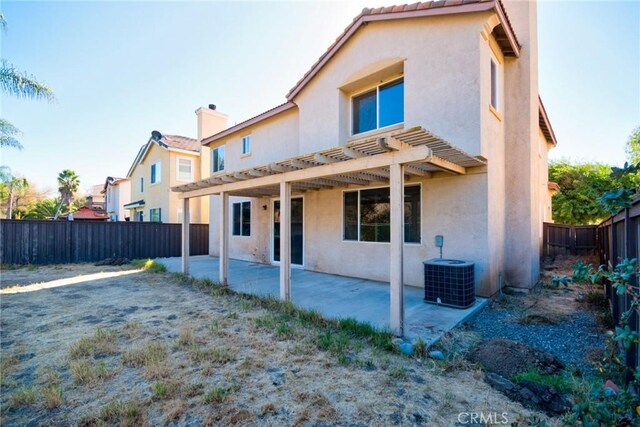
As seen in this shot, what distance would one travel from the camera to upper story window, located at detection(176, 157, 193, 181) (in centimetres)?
1875

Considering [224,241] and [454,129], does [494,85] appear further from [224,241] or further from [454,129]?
[224,241]

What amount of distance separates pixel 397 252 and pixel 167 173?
58.2ft

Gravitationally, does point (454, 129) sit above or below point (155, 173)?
below

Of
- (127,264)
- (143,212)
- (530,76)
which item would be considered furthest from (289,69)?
(143,212)

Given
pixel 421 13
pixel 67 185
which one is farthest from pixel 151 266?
pixel 67 185

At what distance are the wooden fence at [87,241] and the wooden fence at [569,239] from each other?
1761 centimetres

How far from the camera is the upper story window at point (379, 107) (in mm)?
8097

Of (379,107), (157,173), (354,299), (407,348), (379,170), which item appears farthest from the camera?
(157,173)

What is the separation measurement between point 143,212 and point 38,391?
21597 mm

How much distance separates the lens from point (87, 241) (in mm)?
13938

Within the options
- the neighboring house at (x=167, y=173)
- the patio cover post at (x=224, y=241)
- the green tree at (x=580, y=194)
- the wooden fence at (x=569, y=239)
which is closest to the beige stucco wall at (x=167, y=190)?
the neighboring house at (x=167, y=173)

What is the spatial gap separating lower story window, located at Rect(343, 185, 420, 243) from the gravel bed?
2.59 m

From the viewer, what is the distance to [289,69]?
1320 cm

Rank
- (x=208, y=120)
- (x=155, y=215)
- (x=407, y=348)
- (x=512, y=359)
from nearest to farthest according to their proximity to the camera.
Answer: (x=512, y=359) → (x=407, y=348) → (x=208, y=120) → (x=155, y=215)
